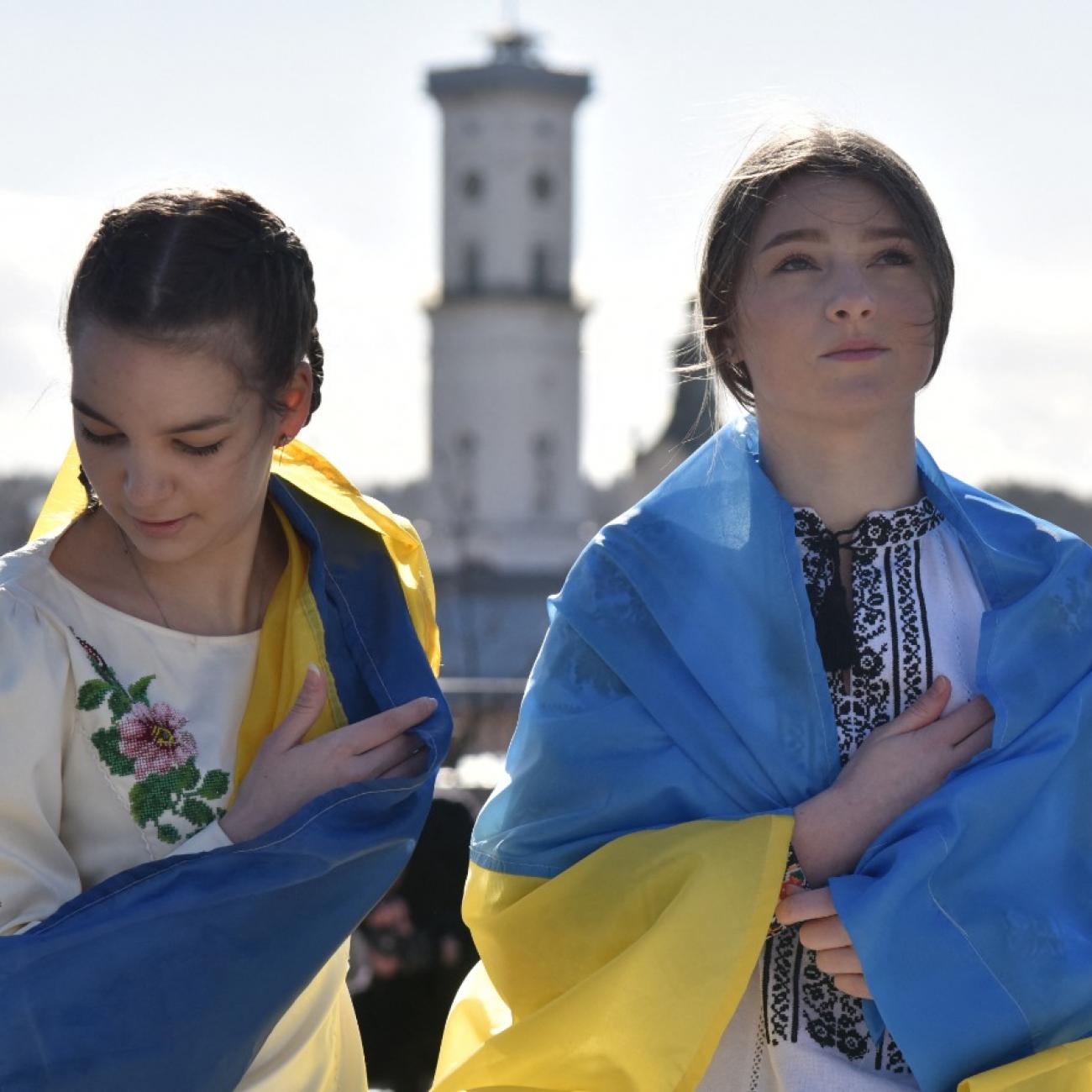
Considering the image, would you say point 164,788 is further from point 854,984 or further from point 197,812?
point 854,984

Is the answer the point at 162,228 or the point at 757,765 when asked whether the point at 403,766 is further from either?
the point at 162,228

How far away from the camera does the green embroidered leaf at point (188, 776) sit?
7.70 feet

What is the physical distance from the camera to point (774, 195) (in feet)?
8.83

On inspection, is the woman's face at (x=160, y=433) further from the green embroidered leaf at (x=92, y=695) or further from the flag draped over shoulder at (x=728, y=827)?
the flag draped over shoulder at (x=728, y=827)

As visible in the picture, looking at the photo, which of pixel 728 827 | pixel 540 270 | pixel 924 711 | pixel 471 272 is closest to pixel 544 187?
pixel 540 270

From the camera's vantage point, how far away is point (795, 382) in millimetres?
2625

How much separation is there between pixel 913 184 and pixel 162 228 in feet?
3.31

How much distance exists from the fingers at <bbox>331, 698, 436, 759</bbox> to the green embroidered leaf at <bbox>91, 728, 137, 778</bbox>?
237 millimetres

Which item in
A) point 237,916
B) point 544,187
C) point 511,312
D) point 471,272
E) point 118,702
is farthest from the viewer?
point 544,187

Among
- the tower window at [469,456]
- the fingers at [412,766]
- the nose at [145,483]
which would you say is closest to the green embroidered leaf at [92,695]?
the nose at [145,483]

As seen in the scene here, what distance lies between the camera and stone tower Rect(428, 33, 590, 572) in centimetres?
4028

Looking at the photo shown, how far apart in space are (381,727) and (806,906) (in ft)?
1.81

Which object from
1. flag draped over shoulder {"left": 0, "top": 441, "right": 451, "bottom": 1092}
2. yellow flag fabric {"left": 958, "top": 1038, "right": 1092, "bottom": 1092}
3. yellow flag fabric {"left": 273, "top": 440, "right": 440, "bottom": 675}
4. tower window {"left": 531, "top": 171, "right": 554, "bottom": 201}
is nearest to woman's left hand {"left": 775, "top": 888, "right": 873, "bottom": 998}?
yellow flag fabric {"left": 958, "top": 1038, "right": 1092, "bottom": 1092}

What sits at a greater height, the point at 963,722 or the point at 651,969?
the point at 963,722
